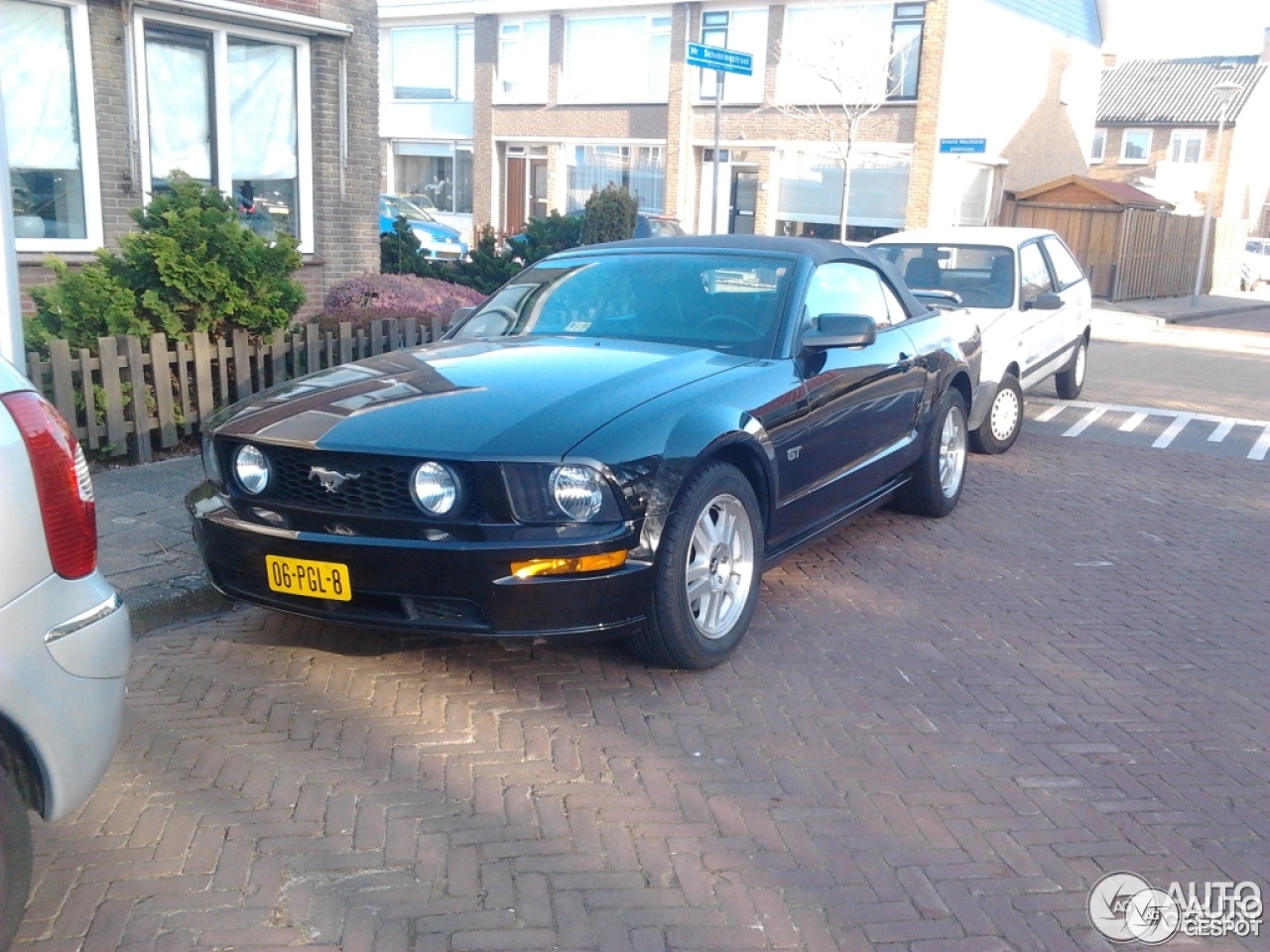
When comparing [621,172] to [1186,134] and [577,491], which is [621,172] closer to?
[1186,134]

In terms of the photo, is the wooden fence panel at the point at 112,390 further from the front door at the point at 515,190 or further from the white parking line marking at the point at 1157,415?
the front door at the point at 515,190

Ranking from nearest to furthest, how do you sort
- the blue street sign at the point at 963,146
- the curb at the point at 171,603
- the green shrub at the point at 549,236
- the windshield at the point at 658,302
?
the curb at the point at 171,603 < the windshield at the point at 658,302 < the green shrub at the point at 549,236 < the blue street sign at the point at 963,146

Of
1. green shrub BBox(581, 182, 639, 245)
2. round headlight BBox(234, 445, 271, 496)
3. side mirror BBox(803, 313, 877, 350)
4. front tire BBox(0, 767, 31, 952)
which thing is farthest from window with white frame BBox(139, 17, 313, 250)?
front tire BBox(0, 767, 31, 952)

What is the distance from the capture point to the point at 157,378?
303 inches

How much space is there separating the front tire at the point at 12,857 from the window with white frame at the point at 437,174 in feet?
114

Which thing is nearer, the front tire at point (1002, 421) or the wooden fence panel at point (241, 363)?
the wooden fence panel at point (241, 363)

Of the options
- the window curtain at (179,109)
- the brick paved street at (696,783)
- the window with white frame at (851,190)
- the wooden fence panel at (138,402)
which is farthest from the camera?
the window with white frame at (851,190)

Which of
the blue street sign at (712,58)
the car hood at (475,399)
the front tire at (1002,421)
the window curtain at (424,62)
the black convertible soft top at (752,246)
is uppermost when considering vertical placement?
the window curtain at (424,62)

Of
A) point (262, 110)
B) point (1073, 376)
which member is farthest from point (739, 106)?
point (1073, 376)

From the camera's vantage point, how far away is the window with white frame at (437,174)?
36.3 m

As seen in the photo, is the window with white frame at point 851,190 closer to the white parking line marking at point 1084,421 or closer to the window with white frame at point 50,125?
the white parking line marking at point 1084,421

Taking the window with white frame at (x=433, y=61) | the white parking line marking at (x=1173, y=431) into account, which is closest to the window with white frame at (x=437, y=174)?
the window with white frame at (x=433, y=61)

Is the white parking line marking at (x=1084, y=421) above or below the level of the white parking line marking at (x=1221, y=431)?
above

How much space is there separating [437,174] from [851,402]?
33.4 meters
